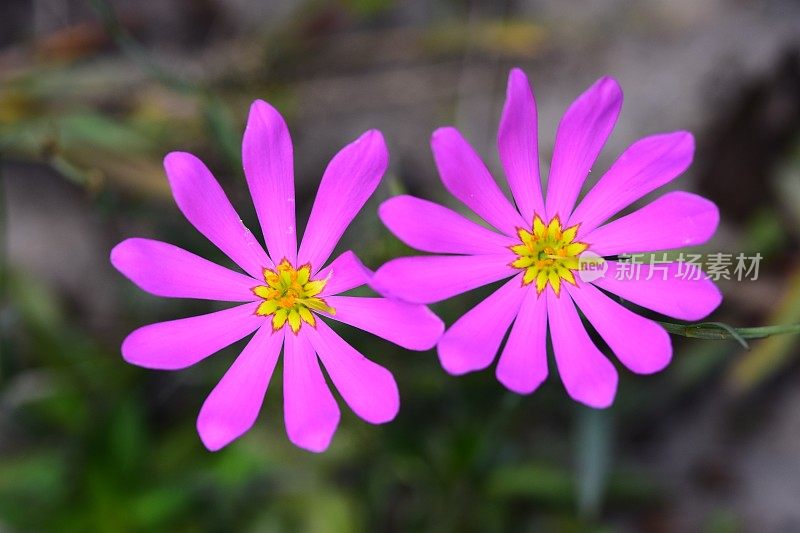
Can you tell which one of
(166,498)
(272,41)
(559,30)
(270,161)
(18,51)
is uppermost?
(559,30)

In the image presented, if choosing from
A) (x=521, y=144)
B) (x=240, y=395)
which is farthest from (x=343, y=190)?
(x=240, y=395)

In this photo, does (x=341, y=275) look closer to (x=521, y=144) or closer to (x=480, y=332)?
(x=480, y=332)

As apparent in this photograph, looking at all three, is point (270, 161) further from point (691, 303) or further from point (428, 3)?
point (428, 3)

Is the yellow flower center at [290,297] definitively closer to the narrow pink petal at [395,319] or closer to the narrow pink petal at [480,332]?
the narrow pink petal at [395,319]

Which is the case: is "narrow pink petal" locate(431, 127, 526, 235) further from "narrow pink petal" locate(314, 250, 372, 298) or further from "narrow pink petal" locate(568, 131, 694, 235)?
"narrow pink petal" locate(314, 250, 372, 298)

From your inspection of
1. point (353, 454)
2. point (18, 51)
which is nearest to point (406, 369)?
point (353, 454)

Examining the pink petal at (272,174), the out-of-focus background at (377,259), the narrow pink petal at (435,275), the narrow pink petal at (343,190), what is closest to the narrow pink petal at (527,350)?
the narrow pink petal at (435,275)
